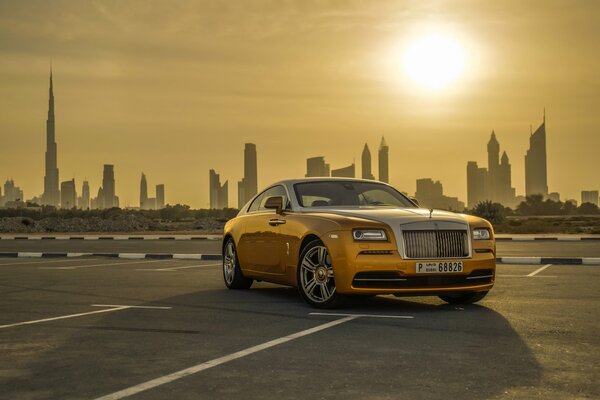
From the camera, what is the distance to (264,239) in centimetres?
1096

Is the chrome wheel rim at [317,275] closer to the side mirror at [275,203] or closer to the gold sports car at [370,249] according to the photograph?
the gold sports car at [370,249]

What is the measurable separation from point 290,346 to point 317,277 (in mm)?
2878

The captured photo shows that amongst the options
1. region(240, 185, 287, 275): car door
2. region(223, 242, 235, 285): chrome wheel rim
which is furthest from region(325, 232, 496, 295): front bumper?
region(223, 242, 235, 285): chrome wheel rim

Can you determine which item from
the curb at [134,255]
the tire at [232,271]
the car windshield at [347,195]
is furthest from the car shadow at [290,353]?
the curb at [134,255]

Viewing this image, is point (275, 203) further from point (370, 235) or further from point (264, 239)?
point (370, 235)

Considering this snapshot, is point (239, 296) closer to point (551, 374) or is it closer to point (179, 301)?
point (179, 301)

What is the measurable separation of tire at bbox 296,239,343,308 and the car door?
722 mm

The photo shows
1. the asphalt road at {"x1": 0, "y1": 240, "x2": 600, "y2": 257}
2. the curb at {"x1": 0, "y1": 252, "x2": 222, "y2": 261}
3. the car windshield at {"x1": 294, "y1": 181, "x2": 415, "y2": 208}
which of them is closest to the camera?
the car windshield at {"x1": 294, "y1": 181, "x2": 415, "y2": 208}

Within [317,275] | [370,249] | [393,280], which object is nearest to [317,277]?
[317,275]

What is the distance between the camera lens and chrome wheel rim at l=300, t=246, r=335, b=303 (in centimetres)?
931

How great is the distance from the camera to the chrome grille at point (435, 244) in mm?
9062

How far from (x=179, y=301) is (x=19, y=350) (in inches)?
146

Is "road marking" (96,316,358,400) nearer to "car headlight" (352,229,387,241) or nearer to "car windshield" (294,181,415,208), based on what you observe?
"car headlight" (352,229,387,241)

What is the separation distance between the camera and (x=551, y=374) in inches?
214
